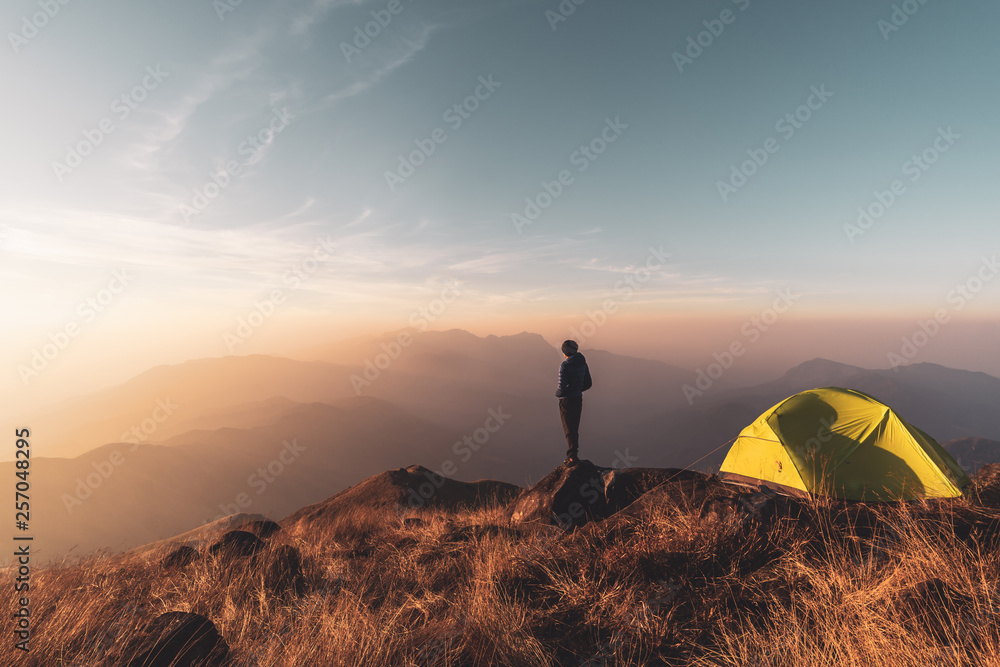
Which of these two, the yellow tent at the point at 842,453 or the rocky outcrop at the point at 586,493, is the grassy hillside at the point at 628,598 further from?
the rocky outcrop at the point at 586,493

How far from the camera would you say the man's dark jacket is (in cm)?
944

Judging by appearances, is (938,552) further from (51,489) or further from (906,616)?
(51,489)

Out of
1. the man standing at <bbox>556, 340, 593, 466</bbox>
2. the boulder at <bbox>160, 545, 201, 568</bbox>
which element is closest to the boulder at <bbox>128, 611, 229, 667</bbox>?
the boulder at <bbox>160, 545, 201, 568</bbox>

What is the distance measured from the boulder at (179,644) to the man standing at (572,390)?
701 cm

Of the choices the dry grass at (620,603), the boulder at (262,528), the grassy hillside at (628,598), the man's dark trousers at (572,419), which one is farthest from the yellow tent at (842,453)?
the boulder at (262,528)

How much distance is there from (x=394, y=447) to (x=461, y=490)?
184936 millimetres

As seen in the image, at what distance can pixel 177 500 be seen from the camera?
115 metres

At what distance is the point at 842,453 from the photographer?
799 centimetres

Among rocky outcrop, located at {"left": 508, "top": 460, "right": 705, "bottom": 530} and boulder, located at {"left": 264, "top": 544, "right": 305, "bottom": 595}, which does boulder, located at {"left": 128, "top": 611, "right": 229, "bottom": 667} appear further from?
rocky outcrop, located at {"left": 508, "top": 460, "right": 705, "bottom": 530}

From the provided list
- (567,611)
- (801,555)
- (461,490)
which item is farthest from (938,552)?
(461,490)

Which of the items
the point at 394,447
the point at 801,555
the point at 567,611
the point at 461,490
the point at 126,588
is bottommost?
the point at 394,447

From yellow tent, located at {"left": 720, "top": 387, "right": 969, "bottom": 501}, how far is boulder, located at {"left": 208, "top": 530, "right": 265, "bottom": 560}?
9.42m

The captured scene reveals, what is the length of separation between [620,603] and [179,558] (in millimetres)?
7607

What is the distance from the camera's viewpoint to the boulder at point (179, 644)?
10.9ft
